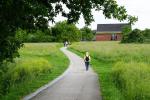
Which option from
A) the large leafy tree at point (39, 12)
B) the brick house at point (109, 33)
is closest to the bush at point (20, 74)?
the large leafy tree at point (39, 12)

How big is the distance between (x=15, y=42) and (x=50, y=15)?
9.83 feet

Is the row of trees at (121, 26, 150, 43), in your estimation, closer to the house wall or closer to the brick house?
the brick house

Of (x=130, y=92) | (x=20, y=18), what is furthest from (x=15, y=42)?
(x=130, y=92)

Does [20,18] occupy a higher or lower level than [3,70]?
higher

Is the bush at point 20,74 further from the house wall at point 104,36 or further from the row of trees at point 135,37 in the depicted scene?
the house wall at point 104,36

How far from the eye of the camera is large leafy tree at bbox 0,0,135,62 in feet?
46.2

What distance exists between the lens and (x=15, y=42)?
18.7 meters

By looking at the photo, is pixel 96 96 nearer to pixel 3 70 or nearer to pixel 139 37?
pixel 3 70

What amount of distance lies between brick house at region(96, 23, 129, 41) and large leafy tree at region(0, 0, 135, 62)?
5450 inches

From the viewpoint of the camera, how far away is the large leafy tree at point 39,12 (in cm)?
1408

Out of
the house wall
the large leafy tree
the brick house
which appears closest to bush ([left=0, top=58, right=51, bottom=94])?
the large leafy tree

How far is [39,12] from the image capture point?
14.4 m

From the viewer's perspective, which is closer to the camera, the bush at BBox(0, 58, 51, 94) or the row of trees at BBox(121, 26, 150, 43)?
the bush at BBox(0, 58, 51, 94)

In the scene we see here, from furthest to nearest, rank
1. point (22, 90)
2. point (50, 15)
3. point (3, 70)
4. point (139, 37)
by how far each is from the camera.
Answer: point (139, 37), point (3, 70), point (22, 90), point (50, 15)
